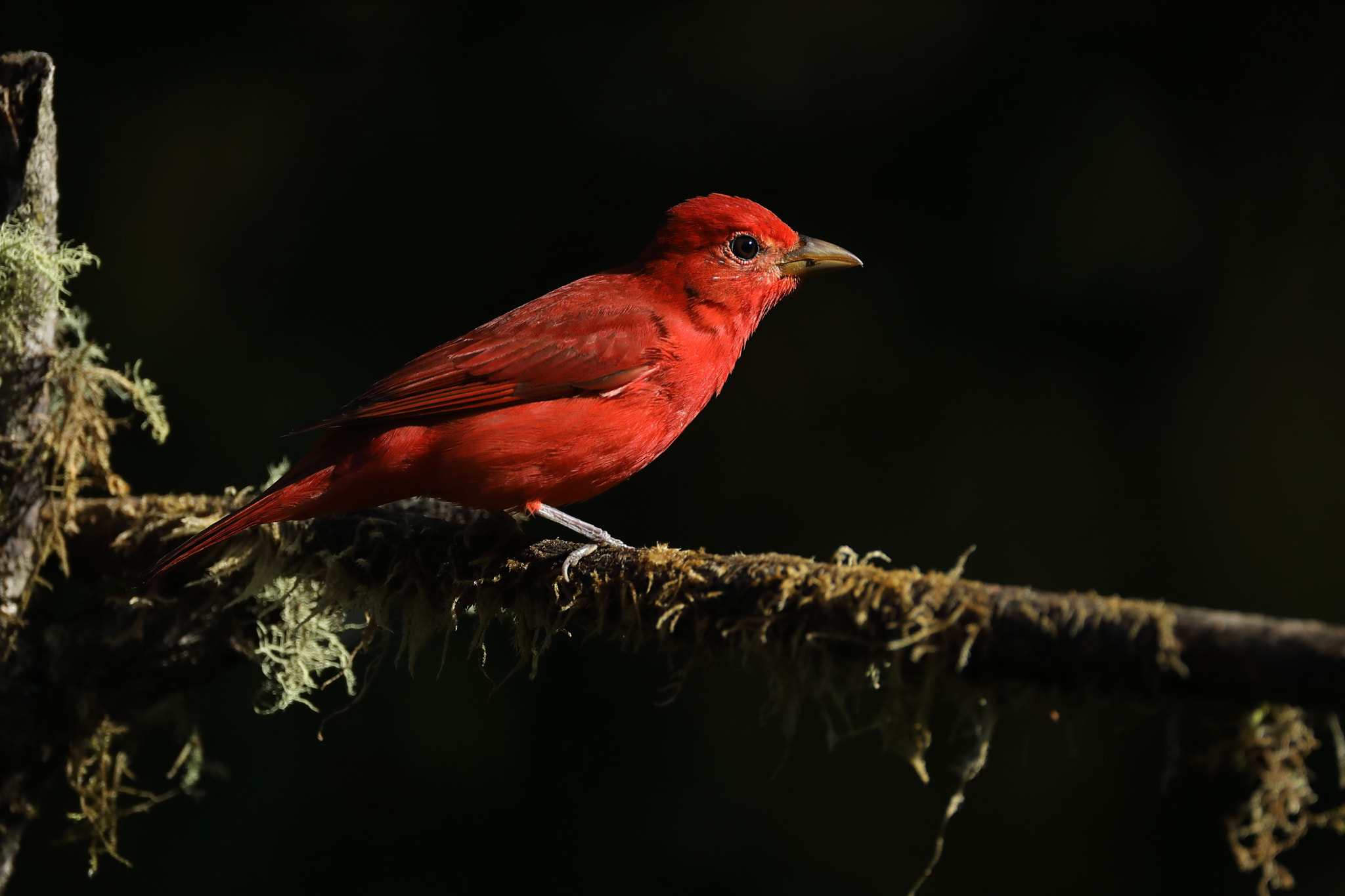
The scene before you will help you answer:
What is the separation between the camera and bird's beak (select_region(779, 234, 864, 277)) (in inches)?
132

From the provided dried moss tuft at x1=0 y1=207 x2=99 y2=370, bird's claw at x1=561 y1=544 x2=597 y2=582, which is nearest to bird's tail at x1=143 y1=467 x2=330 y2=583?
bird's claw at x1=561 y1=544 x2=597 y2=582

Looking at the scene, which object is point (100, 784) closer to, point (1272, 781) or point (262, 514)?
point (262, 514)

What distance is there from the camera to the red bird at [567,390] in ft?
8.59

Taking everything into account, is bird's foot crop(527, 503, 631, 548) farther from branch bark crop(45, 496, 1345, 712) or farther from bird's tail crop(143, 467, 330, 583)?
bird's tail crop(143, 467, 330, 583)

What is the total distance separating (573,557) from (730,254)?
1.38 metres

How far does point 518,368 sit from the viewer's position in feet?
9.45

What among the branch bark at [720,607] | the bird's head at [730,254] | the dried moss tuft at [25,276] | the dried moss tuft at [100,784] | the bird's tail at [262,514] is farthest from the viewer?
the bird's head at [730,254]

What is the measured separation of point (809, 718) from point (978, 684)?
2.98 metres

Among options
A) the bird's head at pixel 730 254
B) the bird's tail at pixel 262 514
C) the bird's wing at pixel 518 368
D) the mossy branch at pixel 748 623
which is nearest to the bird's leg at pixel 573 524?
the mossy branch at pixel 748 623

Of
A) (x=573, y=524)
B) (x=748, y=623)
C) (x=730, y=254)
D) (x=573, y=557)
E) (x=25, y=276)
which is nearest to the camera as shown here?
(x=748, y=623)

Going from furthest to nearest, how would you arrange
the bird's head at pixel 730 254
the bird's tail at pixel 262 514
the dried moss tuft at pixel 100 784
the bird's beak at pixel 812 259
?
the bird's beak at pixel 812 259 → the bird's head at pixel 730 254 → the dried moss tuft at pixel 100 784 → the bird's tail at pixel 262 514

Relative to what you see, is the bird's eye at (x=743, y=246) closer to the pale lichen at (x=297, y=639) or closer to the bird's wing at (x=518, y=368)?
the bird's wing at (x=518, y=368)

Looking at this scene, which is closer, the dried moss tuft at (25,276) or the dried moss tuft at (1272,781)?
the dried moss tuft at (1272,781)

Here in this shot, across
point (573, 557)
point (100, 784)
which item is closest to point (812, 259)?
point (573, 557)
